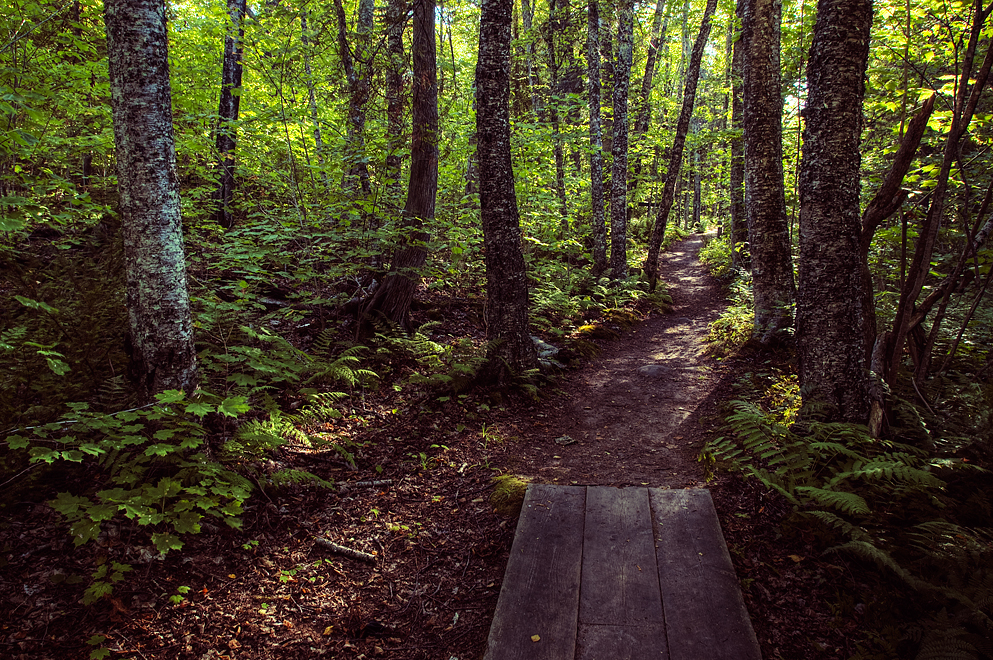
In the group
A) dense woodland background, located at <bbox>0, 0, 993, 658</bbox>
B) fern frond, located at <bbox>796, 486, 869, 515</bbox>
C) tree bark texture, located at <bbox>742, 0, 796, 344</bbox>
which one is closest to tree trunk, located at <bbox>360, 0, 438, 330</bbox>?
dense woodland background, located at <bbox>0, 0, 993, 658</bbox>

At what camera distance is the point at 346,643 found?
3156mm

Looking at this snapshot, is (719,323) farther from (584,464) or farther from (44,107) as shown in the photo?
(44,107)

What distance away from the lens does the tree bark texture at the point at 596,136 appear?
42.3 feet

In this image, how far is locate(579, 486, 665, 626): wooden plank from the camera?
2.99m

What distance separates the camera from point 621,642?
277 cm

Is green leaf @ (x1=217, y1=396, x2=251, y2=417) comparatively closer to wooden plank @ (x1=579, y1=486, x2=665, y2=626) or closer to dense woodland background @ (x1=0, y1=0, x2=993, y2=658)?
dense woodland background @ (x1=0, y1=0, x2=993, y2=658)

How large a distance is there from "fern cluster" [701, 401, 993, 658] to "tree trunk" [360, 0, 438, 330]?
18.0ft

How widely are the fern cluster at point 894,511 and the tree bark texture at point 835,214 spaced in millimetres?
534

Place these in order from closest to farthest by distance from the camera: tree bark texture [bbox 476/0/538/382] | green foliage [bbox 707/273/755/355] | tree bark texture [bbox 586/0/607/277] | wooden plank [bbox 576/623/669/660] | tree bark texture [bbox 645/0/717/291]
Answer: wooden plank [bbox 576/623/669/660] < tree bark texture [bbox 476/0/538/382] < green foliage [bbox 707/273/755/355] < tree bark texture [bbox 586/0/607/277] < tree bark texture [bbox 645/0/717/291]

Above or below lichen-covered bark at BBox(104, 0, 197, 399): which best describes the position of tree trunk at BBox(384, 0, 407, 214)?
above

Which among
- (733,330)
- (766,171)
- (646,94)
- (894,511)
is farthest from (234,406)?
(646,94)

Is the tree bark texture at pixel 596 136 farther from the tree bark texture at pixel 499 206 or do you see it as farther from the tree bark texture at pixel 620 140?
the tree bark texture at pixel 499 206

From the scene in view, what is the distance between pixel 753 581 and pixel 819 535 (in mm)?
615

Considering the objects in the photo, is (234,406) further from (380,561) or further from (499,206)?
(499,206)
